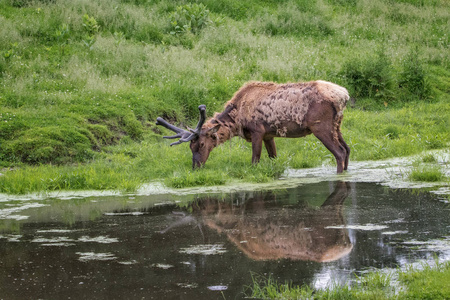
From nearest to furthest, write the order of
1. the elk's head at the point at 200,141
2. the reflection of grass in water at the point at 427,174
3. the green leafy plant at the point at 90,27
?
the reflection of grass in water at the point at 427,174 < the elk's head at the point at 200,141 < the green leafy plant at the point at 90,27

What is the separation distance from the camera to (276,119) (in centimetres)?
1065

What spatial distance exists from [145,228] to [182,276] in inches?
80.9

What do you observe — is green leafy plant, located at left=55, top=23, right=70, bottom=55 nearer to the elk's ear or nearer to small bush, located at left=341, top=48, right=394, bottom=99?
the elk's ear

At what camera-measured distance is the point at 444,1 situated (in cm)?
2864

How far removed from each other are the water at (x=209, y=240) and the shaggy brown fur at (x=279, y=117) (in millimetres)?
1817

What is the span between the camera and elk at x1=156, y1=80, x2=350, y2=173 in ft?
33.8

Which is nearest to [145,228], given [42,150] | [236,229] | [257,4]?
[236,229]

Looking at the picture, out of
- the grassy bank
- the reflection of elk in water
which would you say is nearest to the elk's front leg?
the reflection of elk in water

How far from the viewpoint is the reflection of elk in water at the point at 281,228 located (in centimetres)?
550

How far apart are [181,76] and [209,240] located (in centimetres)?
1108

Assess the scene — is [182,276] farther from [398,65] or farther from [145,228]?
[398,65]

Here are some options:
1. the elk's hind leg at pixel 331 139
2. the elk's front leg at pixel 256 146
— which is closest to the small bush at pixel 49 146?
the elk's front leg at pixel 256 146

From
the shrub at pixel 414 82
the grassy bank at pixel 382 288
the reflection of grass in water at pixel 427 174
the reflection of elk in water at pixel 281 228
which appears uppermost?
the grassy bank at pixel 382 288

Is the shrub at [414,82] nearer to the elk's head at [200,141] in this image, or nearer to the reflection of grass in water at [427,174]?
the elk's head at [200,141]
